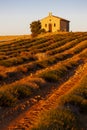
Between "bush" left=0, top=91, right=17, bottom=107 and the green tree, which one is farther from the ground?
"bush" left=0, top=91, right=17, bottom=107

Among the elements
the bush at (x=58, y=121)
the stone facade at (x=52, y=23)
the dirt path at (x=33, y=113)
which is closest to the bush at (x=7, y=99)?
the dirt path at (x=33, y=113)

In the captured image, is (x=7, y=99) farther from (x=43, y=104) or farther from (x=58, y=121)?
(x=58, y=121)

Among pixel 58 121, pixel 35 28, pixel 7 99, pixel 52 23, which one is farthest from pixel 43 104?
pixel 52 23

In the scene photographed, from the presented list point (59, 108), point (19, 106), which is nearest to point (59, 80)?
point (19, 106)

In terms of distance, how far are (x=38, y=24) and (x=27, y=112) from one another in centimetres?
7214

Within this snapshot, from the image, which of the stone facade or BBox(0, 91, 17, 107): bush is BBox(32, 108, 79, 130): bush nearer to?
BBox(0, 91, 17, 107): bush

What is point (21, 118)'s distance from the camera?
11430 mm

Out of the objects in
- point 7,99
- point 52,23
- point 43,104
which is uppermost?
point 7,99

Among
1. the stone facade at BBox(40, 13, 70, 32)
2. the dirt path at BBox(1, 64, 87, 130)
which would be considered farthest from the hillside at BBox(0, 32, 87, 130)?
the stone facade at BBox(40, 13, 70, 32)

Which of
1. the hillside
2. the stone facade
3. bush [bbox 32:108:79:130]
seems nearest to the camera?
bush [bbox 32:108:79:130]

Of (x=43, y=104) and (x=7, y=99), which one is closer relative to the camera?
(x=7, y=99)

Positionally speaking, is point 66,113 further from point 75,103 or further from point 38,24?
point 38,24

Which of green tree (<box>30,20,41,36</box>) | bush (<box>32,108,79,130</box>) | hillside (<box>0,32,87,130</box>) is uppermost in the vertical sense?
bush (<box>32,108,79,130</box>)

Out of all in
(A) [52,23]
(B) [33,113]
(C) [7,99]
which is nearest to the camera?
(B) [33,113]
